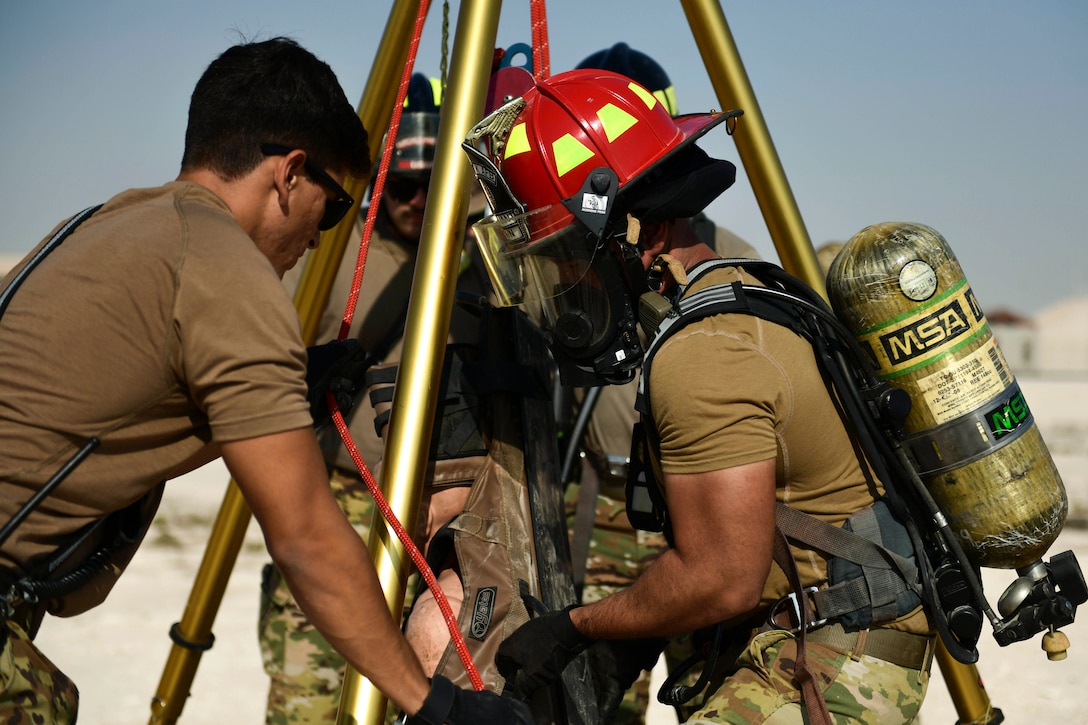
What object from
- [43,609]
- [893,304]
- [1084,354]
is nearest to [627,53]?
[893,304]

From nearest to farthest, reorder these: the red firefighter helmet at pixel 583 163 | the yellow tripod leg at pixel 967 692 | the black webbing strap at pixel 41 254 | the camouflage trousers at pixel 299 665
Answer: the black webbing strap at pixel 41 254, the red firefighter helmet at pixel 583 163, the yellow tripod leg at pixel 967 692, the camouflage trousers at pixel 299 665

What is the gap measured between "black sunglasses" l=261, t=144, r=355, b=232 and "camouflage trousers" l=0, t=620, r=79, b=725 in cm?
103

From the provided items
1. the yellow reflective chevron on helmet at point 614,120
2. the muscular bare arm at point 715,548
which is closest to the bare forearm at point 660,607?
the muscular bare arm at point 715,548

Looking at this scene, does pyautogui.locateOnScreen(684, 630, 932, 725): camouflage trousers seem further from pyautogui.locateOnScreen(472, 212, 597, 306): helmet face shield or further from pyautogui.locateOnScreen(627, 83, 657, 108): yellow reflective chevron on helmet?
pyautogui.locateOnScreen(627, 83, 657, 108): yellow reflective chevron on helmet

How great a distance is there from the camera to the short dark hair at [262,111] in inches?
84.4

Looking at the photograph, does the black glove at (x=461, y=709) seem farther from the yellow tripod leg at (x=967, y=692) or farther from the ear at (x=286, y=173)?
the yellow tripod leg at (x=967, y=692)

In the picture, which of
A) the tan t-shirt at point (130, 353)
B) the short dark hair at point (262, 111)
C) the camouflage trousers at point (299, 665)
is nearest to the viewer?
the tan t-shirt at point (130, 353)

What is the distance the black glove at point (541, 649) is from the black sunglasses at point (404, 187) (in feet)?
6.73

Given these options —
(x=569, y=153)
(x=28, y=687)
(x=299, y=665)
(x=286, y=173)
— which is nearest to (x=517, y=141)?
(x=569, y=153)

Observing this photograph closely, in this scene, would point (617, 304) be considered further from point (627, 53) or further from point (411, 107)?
point (627, 53)

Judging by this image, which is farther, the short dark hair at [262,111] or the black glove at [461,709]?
the short dark hair at [262,111]

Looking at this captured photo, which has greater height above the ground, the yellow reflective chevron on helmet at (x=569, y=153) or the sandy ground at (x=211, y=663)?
the yellow reflective chevron on helmet at (x=569, y=153)

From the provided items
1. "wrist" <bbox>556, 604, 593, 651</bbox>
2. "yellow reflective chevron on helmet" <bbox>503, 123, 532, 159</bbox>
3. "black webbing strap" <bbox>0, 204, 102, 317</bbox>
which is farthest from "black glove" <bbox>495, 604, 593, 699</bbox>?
"black webbing strap" <bbox>0, 204, 102, 317</bbox>

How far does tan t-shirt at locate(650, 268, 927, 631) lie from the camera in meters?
2.04
